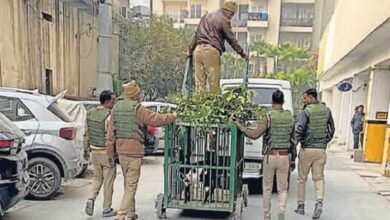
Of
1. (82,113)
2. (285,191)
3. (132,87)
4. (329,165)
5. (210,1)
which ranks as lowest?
(329,165)

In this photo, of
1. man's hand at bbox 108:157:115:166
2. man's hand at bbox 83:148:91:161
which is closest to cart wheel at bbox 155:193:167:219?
man's hand at bbox 108:157:115:166

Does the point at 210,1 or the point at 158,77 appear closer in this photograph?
the point at 158,77

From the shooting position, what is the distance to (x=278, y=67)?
150 ft

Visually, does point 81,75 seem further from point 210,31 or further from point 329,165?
point 210,31

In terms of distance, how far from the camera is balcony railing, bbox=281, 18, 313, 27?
48281 mm

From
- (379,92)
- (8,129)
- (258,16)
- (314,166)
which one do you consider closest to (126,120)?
(8,129)

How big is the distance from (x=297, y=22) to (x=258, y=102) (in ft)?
138

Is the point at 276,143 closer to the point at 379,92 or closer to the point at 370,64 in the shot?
the point at 379,92

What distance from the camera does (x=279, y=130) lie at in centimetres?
590

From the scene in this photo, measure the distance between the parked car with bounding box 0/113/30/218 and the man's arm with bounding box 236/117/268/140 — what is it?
9.47 feet

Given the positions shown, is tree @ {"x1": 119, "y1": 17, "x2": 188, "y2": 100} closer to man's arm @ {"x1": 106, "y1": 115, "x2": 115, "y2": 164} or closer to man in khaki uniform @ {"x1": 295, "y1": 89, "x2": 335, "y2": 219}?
man in khaki uniform @ {"x1": 295, "y1": 89, "x2": 335, "y2": 219}

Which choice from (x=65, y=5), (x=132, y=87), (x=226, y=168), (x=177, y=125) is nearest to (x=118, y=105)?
(x=132, y=87)

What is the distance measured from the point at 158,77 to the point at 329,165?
43.2ft

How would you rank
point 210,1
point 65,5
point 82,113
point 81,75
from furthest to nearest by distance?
point 210,1
point 81,75
point 65,5
point 82,113
